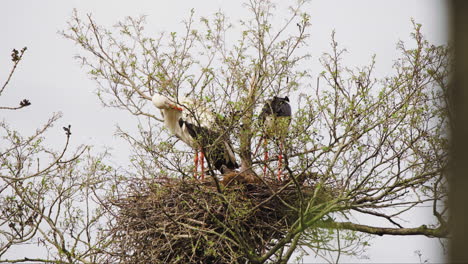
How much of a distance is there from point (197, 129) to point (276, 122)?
161 cm

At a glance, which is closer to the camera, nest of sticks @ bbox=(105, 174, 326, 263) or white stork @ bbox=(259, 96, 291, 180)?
white stork @ bbox=(259, 96, 291, 180)

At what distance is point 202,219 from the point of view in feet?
25.5

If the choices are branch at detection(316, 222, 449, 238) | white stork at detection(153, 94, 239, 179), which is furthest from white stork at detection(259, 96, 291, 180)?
branch at detection(316, 222, 449, 238)

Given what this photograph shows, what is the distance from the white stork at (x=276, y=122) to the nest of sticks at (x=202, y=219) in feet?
1.18

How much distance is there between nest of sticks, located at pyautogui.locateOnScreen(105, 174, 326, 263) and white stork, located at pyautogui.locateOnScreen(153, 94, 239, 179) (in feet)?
1.33

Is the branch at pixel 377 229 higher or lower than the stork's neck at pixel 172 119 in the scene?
lower

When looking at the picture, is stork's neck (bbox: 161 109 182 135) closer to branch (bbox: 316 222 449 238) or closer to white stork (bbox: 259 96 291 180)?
white stork (bbox: 259 96 291 180)

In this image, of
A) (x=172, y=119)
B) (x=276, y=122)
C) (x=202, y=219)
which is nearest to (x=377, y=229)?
(x=276, y=122)

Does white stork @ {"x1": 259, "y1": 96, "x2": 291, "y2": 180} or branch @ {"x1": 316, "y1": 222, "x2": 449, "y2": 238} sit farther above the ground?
white stork @ {"x1": 259, "y1": 96, "x2": 291, "y2": 180}

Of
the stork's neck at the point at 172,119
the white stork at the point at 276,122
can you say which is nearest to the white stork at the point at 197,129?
the stork's neck at the point at 172,119

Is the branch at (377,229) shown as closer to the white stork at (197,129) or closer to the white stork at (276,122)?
the white stork at (276,122)

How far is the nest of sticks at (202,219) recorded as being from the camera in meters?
7.58

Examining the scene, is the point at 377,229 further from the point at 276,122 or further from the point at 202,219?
the point at 202,219

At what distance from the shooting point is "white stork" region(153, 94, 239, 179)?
24.7ft
